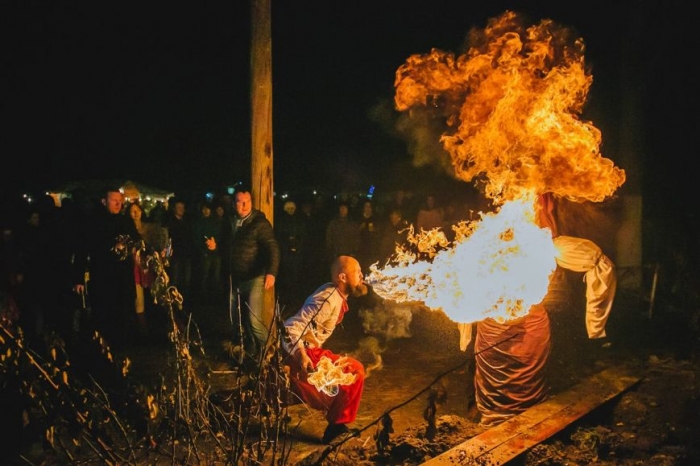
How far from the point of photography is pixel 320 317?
4.71 metres

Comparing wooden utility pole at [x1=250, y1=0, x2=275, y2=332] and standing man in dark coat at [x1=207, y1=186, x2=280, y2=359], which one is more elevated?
wooden utility pole at [x1=250, y1=0, x2=275, y2=332]

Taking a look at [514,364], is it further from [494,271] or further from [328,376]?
[328,376]

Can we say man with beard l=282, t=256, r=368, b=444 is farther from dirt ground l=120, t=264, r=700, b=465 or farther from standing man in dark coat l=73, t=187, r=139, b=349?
standing man in dark coat l=73, t=187, r=139, b=349

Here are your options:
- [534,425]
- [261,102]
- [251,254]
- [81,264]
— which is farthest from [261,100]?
[534,425]

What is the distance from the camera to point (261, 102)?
6574 millimetres

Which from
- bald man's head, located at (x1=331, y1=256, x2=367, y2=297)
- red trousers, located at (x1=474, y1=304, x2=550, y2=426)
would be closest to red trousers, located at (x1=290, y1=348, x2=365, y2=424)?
bald man's head, located at (x1=331, y1=256, x2=367, y2=297)

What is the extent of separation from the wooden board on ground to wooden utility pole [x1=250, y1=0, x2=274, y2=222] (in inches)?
152

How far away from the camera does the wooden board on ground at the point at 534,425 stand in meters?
3.90

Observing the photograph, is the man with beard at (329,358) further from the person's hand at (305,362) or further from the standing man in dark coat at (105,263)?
the standing man in dark coat at (105,263)

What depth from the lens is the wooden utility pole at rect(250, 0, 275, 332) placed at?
6.46 meters

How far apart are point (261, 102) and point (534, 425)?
456 cm

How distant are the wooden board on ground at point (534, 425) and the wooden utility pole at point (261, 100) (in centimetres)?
386

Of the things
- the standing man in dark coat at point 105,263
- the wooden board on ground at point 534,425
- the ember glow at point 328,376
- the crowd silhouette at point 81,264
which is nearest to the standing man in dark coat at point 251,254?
the crowd silhouette at point 81,264

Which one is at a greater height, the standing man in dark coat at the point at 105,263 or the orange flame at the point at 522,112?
the orange flame at the point at 522,112
